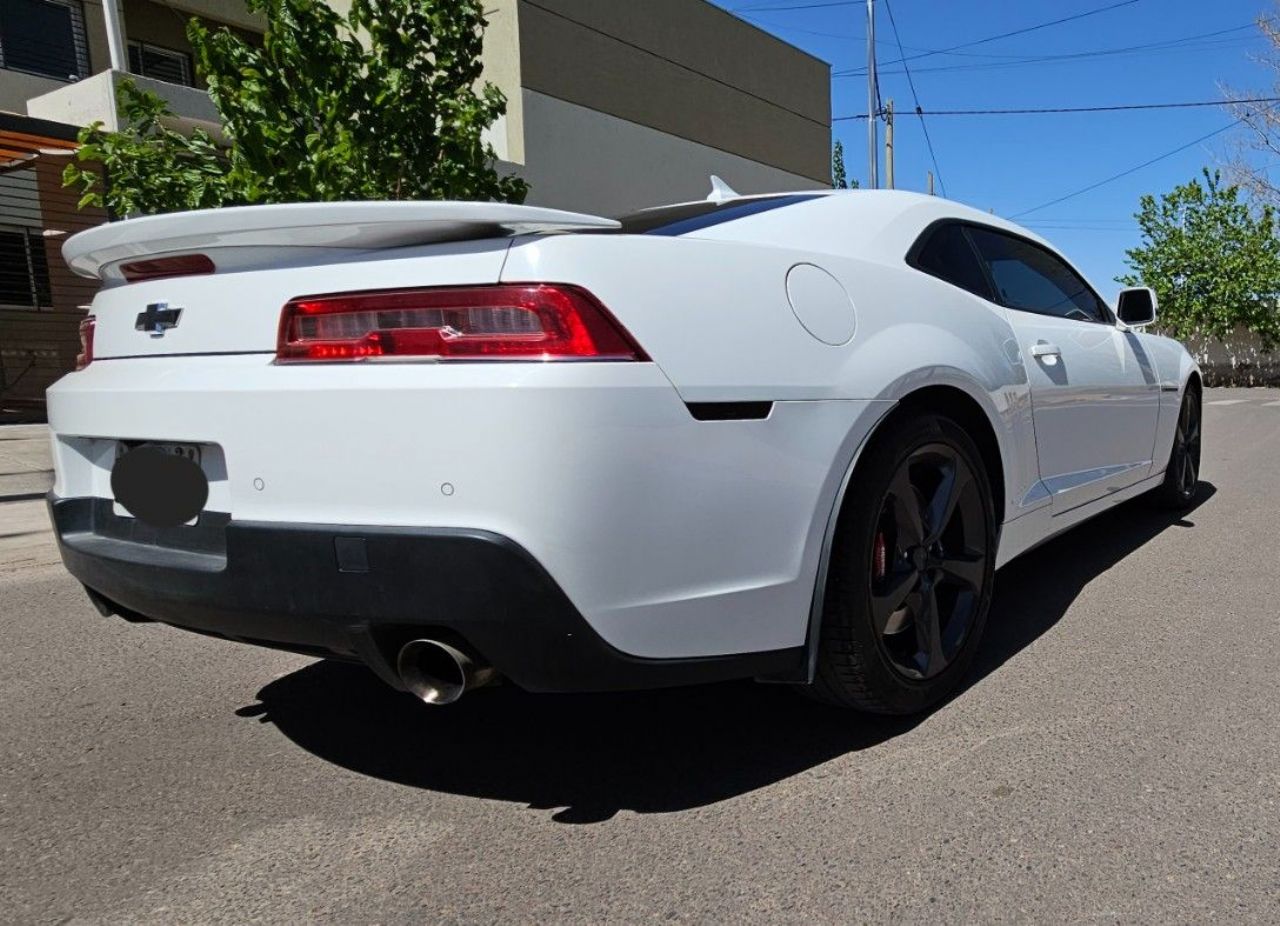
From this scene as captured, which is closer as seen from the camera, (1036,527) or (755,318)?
(755,318)

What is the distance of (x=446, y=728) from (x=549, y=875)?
0.85 metres

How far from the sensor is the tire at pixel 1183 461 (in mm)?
5234

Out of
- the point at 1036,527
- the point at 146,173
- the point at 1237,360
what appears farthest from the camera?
the point at 1237,360

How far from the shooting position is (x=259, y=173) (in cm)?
560

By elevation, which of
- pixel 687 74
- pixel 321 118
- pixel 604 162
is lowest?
pixel 321 118

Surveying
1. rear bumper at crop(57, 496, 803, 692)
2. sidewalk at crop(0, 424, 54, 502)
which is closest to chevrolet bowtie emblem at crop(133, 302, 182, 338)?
rear bumper at crop(57, 496, 803, 692)

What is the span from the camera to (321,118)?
18.5 ft

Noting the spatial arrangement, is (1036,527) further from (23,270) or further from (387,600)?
(23,270)

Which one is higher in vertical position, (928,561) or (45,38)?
(45,38)

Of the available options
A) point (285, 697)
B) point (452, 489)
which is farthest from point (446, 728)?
point (452, 489)

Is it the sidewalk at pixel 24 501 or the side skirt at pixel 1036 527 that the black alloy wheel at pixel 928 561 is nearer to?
the side skirt at pixel 1036 527

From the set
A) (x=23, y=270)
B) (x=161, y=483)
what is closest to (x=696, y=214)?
(x=161, y=483)

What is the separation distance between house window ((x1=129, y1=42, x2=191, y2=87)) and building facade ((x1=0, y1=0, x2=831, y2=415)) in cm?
2

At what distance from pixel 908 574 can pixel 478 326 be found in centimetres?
136
